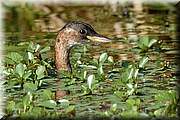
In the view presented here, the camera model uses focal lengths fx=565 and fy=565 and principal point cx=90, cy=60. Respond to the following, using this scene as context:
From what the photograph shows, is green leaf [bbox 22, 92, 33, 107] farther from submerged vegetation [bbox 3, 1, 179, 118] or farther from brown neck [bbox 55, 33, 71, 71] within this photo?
brown neck [bbox 55, 33, 71, 71]

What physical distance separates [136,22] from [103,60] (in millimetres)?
794

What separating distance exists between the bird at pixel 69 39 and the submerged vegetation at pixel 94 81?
0.14ft

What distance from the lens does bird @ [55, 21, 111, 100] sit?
2984 mm

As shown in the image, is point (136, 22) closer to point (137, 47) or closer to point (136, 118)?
point (137, 47)

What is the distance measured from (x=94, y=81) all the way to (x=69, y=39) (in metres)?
0.43

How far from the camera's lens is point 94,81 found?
2.66 metres

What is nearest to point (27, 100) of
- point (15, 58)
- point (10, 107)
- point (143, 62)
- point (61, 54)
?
point (10, 107)

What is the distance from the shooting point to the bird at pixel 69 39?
2984 millimetres

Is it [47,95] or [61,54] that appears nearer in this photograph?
[47,95]

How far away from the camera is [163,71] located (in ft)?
9.49

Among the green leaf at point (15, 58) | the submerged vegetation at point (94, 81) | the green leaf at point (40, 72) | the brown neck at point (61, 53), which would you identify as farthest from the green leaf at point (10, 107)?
the brown neck at point (61, 53)

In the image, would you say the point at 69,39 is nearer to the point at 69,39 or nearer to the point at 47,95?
the point at 69,39

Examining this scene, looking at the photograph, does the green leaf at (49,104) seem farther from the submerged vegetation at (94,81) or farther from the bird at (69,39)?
the bird at (69,39)

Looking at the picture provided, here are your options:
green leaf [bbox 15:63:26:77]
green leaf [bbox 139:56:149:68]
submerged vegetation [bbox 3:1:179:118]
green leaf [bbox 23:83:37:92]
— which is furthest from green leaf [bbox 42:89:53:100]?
green leaf [bbox 139:56:149:68]
